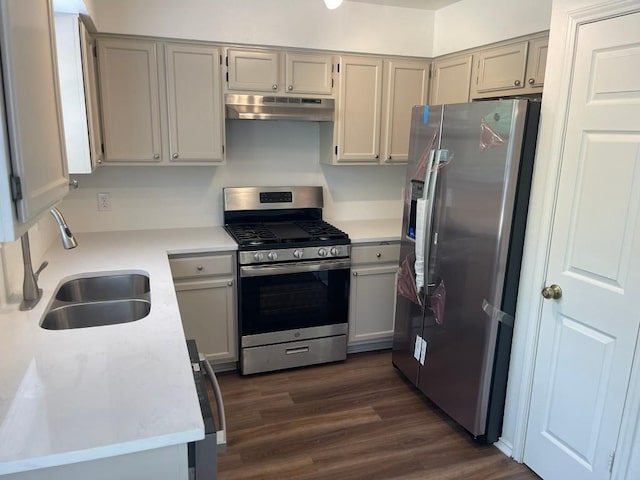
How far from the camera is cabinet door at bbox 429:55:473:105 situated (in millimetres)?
3119

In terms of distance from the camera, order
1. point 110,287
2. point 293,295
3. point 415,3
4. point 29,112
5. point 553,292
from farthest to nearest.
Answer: point 415,3, point 293,295, point 110,287, point 553,292, point 29,112

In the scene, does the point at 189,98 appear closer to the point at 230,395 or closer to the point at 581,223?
the point at 230,395

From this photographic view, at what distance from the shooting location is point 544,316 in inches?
85.4

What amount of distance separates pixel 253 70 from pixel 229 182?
0.81 metres

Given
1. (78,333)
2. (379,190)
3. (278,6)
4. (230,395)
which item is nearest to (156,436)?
(78,333)

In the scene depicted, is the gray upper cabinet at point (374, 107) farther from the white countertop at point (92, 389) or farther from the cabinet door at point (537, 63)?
the white countertop at point (92, 389)

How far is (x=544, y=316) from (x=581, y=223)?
1.56ft

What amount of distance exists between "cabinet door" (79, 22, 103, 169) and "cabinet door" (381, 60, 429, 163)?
74.2 inches

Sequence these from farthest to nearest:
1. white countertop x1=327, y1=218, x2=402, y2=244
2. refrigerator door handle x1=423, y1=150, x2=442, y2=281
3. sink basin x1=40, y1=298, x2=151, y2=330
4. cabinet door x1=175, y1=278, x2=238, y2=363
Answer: white countertop x1=327, y1=218, x2=402, y2=244, cabinet door x1=175, y1=278, x2=238, y2=363, refrigerator door handle x1=423, y1=150, x2=442, y2=281, sink basin x1=40, y1=298, x2=151, y2=330

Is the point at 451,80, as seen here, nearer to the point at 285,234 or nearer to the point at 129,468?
the point at 285,234

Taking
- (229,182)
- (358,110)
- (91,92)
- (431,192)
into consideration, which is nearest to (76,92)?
(91,92)

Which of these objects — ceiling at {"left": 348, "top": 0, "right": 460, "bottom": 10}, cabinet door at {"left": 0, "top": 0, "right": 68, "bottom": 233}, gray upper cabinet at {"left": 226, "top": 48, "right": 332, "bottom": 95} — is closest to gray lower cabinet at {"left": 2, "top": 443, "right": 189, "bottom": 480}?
cabinet door at {"left": 0, "top": 0, "right": 68, "bottom": 233}

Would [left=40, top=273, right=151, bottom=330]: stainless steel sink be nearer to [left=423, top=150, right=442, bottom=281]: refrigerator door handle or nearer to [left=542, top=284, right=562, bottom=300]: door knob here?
[left=423, top=150, right=442, bottom=281]: refrigerator door handle

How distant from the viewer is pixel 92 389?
4.02 feet
